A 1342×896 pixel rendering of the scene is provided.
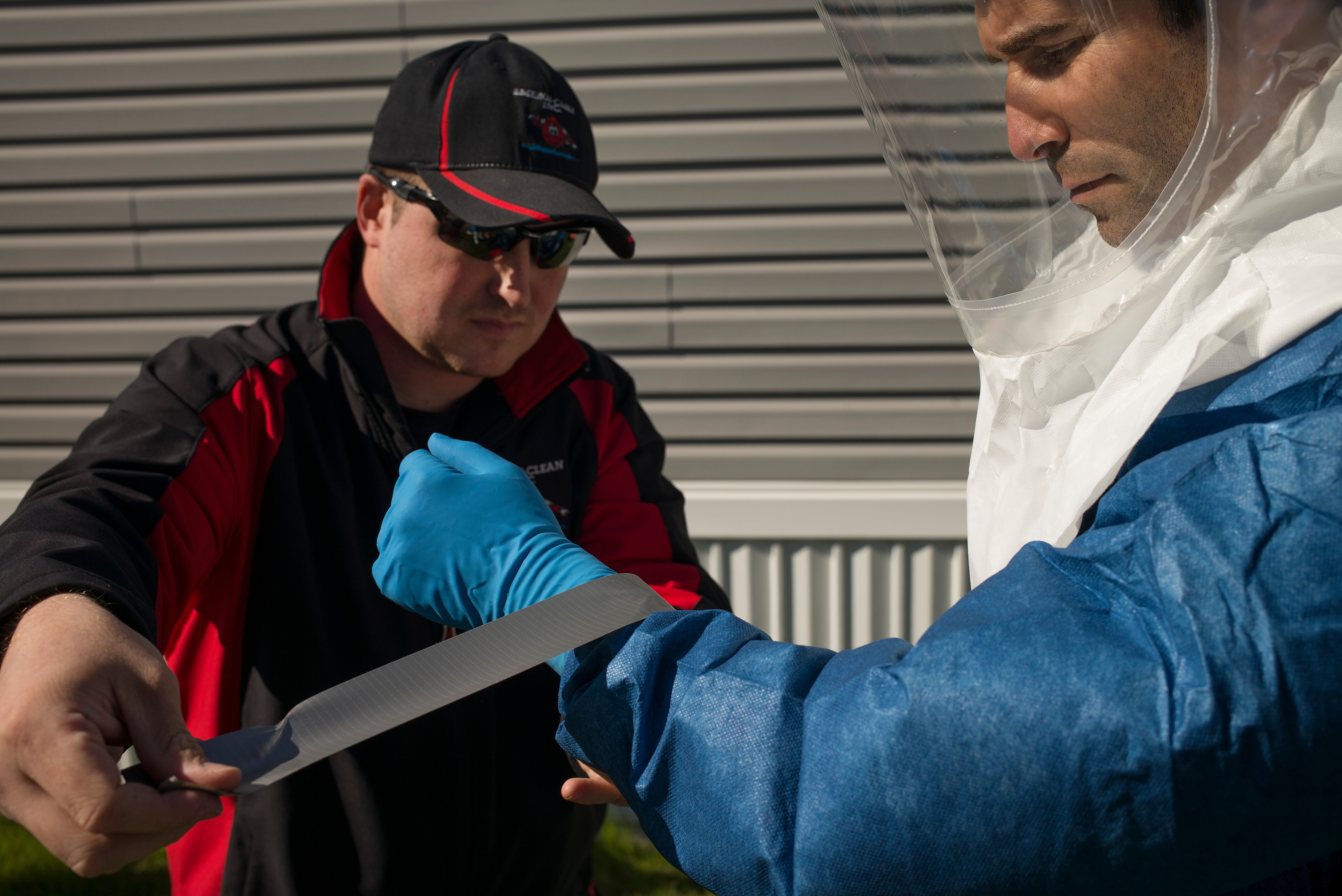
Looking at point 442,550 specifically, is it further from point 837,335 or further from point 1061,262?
point 837,335

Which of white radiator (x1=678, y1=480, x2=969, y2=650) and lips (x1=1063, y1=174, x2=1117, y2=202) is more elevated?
lips (x1=1063, y1=174, x2=1117, y2=202)

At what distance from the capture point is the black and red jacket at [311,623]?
153 centimetres

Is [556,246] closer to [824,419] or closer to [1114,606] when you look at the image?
[1114,606]

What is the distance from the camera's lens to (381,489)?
1.71 m

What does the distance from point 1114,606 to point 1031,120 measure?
26.7 inches

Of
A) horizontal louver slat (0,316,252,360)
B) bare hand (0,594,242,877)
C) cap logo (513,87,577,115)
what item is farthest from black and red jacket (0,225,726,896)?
horizontal louver slat (0,316,252,360)

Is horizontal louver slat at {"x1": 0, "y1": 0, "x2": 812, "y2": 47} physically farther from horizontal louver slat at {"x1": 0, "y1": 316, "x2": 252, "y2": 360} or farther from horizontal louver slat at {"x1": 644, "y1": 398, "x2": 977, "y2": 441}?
horizontal louver slat at {"x1": 644, "y1": 398, "x2": 977, "y2": 441}

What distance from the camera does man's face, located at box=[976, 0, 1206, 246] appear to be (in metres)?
0.97

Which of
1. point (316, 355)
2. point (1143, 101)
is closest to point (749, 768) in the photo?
point (1143, 101)

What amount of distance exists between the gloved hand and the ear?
2.64ft

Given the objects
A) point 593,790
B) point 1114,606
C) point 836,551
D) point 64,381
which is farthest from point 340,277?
point 64,381

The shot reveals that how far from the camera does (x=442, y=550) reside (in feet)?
4.09

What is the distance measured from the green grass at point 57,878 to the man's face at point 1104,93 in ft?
11.1

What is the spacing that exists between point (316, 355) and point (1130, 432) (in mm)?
1451
